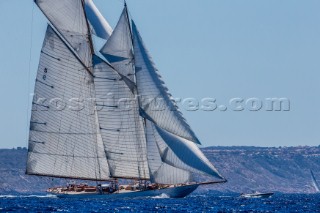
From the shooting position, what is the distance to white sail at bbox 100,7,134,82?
108 m

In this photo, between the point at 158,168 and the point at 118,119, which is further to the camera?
the point at 118,119

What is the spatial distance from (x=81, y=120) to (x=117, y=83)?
7.09 meters

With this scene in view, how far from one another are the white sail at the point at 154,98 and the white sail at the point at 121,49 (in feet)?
4.46

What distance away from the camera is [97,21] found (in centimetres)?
11431

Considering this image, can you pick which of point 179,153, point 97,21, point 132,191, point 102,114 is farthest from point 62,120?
point 179,153

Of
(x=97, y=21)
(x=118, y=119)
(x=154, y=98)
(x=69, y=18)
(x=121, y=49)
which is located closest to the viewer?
(x=154, y=98)

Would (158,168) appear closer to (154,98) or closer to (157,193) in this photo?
(157,193)

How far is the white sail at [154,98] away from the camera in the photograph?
104m

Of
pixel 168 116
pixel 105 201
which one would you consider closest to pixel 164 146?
pixel 168 116

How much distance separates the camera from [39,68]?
113000mm

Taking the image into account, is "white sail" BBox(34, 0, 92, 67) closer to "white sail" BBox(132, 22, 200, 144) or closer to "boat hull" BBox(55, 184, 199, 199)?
"white sail" BBox(132, 22, 200, 144)

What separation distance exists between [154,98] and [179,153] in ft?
18.9

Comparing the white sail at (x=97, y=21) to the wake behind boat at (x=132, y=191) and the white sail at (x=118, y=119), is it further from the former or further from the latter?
the wake behind boat at (x=132, y=191)

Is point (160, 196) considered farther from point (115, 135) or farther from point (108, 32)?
point (108, 32)
